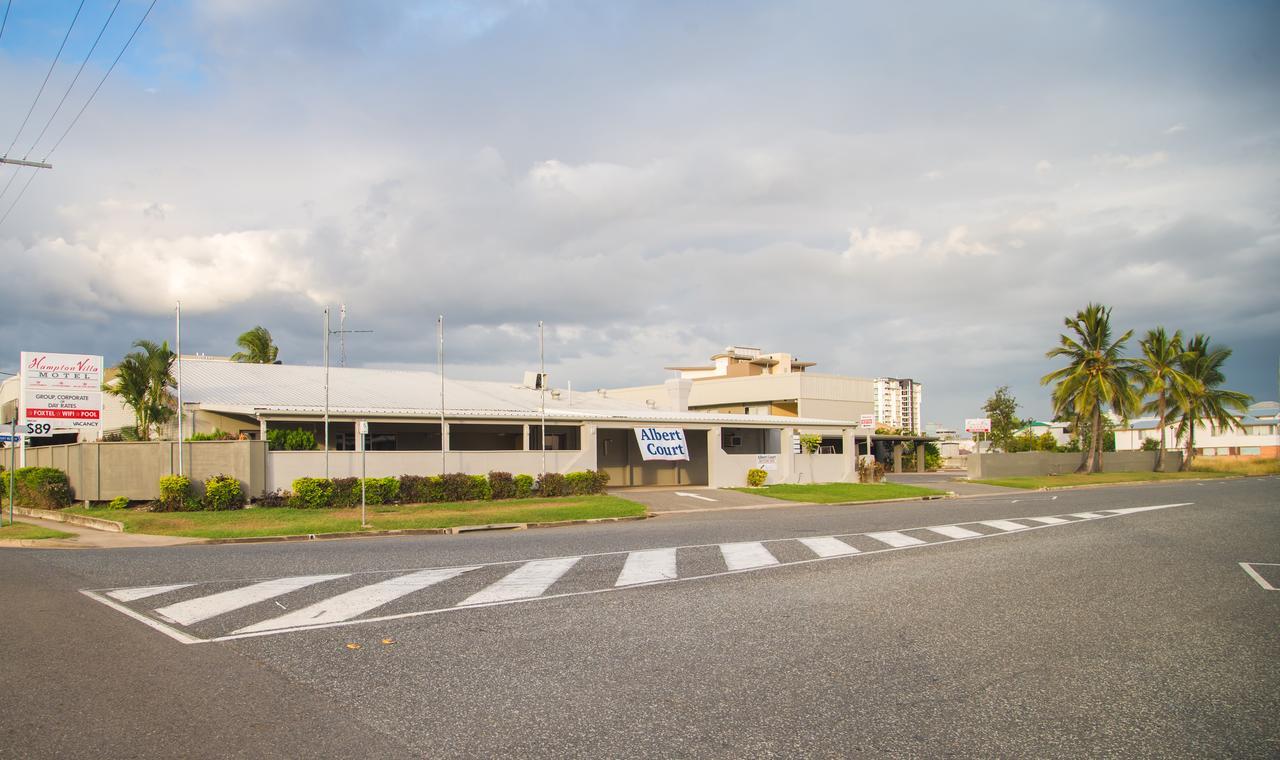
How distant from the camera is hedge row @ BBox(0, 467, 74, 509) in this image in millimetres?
25922

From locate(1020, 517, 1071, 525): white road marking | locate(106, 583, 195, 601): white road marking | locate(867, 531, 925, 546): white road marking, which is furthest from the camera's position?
locate(1020, 517, 1071, 525): white road marking

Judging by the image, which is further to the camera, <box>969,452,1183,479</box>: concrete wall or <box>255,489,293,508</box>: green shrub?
<box>969,452,1183,479</box>: concrete wall

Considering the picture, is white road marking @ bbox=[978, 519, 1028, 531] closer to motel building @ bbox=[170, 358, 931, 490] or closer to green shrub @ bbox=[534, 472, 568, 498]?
green shrub @ bbox=[534, 472, 568, 498]

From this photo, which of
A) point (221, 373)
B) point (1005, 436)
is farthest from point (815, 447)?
point (1005, 436)

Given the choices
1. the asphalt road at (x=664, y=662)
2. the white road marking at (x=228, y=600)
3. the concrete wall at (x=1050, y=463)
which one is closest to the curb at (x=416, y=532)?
the asphalt road at (x=664, y=662)

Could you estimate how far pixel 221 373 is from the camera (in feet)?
104

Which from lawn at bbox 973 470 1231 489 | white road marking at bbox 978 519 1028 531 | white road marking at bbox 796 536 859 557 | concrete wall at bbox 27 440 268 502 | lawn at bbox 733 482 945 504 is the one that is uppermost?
concrete wall at bbox 27 440 268 502

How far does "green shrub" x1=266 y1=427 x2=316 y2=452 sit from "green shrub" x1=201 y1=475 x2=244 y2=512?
173cm

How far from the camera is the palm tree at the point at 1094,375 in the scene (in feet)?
177

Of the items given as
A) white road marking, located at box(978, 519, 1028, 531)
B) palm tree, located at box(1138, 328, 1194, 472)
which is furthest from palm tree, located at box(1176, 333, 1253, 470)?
white road marking, located at box(978, 519, 1028, 531)

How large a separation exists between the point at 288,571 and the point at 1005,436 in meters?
69.2

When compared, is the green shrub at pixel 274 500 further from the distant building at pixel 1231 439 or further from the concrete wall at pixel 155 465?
the distant building at pixel 1231 439

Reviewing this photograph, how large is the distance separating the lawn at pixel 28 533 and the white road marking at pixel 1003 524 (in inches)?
805

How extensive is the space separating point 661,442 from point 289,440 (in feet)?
43.5
